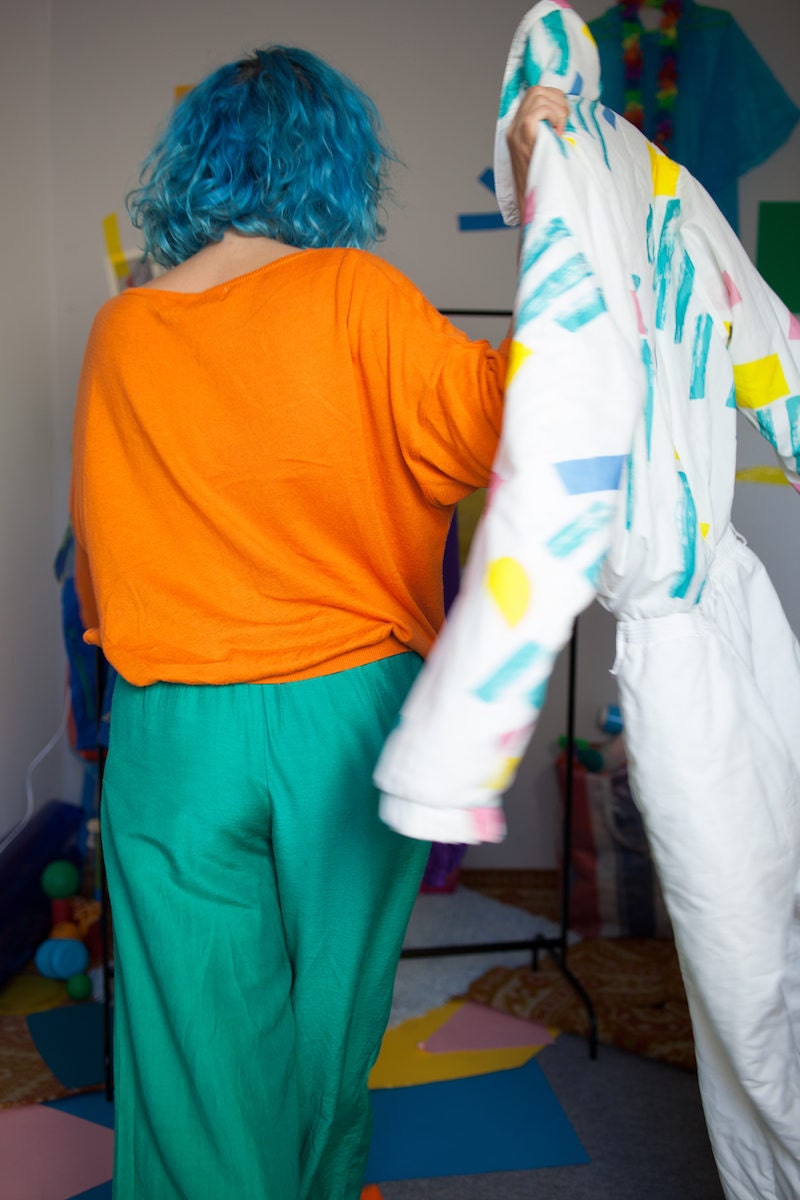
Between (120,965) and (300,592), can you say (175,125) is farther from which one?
(120,965)

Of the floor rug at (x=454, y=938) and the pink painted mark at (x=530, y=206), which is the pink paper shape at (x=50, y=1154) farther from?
Answer: the pink painted mark at (x=530, y=206)

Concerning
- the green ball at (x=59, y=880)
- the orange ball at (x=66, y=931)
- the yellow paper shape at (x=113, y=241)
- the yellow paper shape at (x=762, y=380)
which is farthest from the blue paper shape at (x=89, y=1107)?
the yellow paper shape at (x=113, y=241)

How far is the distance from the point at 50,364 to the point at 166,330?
65.7 inches

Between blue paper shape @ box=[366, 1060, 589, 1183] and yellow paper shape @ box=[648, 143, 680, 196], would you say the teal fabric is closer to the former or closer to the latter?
yellow paper shape @ box=[648, 143, 680, 196]

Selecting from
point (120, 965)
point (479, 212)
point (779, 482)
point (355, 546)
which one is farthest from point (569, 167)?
point (479, 212)

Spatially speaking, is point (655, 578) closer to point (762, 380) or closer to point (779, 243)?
point (762, 380)

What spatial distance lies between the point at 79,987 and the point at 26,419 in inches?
49.2

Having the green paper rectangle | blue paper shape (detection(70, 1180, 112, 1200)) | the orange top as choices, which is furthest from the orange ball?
the green paper rectangle

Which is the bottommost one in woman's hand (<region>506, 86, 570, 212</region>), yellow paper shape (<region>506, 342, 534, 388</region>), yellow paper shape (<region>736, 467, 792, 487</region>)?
yellow paper shape (<region>736, 467, 792, 487</region>)

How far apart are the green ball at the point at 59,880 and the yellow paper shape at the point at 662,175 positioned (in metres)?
1.90

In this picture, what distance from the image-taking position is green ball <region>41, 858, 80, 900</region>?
231 cm

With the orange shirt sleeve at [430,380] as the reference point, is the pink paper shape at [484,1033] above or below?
below

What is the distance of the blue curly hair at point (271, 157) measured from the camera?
3.58 feet

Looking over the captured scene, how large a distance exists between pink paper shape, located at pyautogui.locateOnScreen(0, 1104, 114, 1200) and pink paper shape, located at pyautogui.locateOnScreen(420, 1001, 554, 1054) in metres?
0.62
